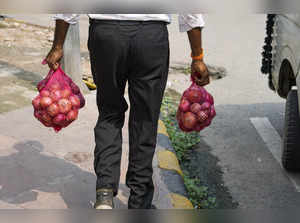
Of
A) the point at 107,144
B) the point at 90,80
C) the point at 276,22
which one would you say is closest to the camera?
the point at 107,144

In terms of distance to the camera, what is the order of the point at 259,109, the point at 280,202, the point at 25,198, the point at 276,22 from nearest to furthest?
the point at 25,198, the point at 280,202, the point at 276,22, the point at 259,109

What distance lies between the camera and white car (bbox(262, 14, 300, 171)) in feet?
11.9

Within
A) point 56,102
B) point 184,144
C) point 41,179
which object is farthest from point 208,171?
point 56,102

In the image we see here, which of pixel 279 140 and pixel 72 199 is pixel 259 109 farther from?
pixel 72 199

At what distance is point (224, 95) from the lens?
21.4ft

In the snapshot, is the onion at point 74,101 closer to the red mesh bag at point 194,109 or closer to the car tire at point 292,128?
the red mesh bag at point 194,109

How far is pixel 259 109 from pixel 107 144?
11.9 ft

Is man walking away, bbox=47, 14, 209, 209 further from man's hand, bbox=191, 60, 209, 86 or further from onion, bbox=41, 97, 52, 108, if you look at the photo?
onion, bbox=41, 97, 52, 108

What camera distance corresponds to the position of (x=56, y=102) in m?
2.58

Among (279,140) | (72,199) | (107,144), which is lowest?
(279,140)

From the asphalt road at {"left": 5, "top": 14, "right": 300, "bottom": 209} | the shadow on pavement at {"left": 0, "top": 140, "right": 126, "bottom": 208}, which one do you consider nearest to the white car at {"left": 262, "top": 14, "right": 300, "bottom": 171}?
the asphalt road at {"left": 5, "top": 14, "right": 300, "bottom": 209}

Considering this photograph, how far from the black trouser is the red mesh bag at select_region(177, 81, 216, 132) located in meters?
0.16

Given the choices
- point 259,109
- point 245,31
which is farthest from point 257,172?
point 245,31

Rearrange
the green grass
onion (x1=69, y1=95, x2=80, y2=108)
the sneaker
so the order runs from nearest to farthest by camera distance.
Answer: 1. onion (x1=69, y1=95, x2=80, y2=108)
2. the sneaker
3. the green grass
